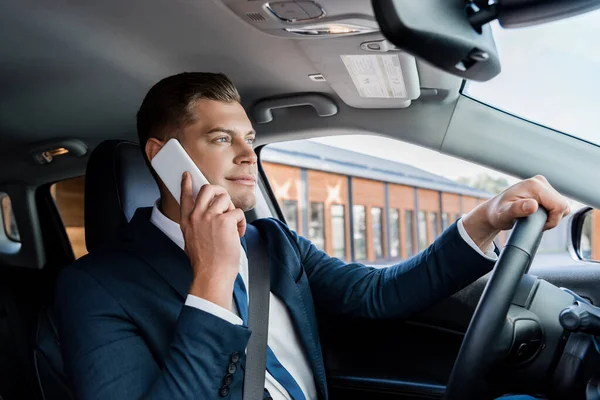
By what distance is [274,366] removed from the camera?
158 cm

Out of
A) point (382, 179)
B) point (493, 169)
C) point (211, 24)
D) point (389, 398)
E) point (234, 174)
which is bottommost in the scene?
point (389, 398)

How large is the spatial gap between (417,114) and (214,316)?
105 cm

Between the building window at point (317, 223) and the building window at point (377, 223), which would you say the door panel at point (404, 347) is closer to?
the building window at point (317, 223)

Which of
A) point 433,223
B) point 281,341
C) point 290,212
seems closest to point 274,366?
point 281,341

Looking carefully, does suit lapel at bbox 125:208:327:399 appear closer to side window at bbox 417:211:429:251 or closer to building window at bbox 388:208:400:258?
side window at bbox 417:211:429:251

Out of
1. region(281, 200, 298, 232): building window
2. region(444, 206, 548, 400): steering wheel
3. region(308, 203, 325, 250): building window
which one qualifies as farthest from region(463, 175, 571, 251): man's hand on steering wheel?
region(308, 203, 325, 250): building window

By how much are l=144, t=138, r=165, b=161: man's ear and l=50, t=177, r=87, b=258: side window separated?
68.3 inches

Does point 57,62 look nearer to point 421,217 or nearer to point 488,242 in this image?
point 488,242

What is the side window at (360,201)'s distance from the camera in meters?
3.16

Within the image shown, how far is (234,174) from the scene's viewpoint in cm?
158

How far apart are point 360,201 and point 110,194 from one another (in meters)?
2.37

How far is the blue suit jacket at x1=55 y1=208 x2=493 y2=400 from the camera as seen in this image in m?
1.23

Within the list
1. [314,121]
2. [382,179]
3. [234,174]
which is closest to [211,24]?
[234,174]

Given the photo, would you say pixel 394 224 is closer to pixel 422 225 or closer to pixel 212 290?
pixel 422 225
